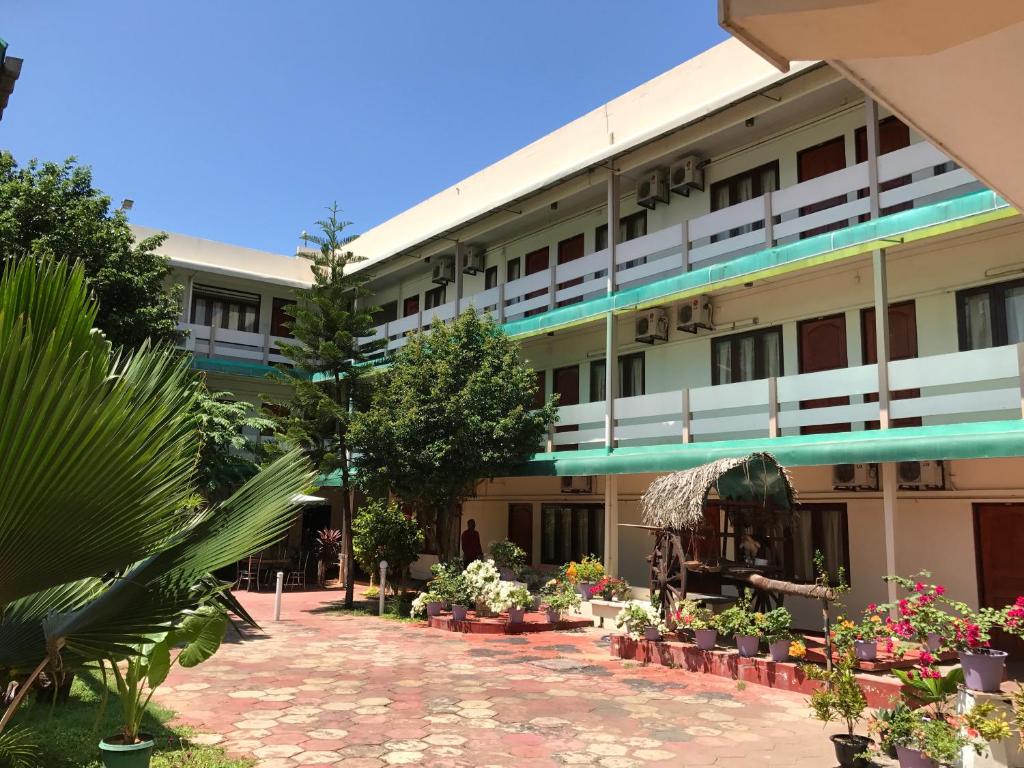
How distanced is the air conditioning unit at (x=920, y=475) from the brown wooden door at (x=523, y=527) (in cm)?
935

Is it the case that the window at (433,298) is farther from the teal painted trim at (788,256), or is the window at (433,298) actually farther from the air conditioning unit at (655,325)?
the air conditioning unit at (655,325)

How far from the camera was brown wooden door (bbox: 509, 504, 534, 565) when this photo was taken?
19828mm

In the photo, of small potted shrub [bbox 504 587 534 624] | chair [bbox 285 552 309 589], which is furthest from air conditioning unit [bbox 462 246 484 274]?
small potted shrub [bbox 504 587 534 624]

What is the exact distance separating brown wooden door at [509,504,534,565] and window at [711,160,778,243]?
8189 mm

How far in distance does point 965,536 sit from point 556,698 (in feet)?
23.2

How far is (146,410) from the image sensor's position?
318 centimetres

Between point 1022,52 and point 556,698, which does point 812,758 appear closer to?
point 556,698

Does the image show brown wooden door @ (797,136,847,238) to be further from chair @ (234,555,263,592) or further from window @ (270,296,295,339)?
window @ (270,296,295,339)

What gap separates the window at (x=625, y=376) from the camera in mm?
17156

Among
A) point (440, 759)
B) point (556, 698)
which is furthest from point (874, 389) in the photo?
point (440, 759)

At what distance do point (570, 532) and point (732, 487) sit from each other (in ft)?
28.9

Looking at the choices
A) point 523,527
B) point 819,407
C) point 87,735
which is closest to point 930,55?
point 87,735

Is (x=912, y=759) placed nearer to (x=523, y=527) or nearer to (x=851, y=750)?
(x=851, y=750)

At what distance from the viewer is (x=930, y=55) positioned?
8.29 ft
